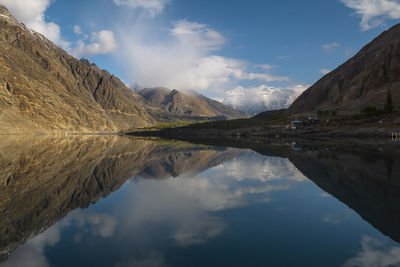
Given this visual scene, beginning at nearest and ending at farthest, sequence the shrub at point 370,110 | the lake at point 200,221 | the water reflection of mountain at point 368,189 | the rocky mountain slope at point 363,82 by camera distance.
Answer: the lake at point 200,221 < the water reflection of mountain at point 368,189 < the shrub at point 370,110 < the rocky mountain slope at point 363,82

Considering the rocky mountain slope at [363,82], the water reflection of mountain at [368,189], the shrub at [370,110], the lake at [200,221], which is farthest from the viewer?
the rocky mountain slope at [363,82]

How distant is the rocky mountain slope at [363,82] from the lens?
417ft

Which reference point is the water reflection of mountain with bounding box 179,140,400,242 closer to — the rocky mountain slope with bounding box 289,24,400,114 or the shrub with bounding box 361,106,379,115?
the shrub with bounding box 361,106,379,115

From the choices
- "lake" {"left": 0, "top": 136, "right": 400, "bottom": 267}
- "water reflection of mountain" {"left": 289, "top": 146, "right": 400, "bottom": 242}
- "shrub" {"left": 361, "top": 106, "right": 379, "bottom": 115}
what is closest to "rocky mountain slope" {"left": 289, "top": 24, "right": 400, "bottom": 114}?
"shrub" {"left": 361, "top": 106, "right": 379, "bottom": 115}

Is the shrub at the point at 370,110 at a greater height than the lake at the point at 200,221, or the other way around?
the shrub at the point at 370,110

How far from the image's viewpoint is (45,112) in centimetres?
17812

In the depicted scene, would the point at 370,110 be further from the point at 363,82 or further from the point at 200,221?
the point at 200,221

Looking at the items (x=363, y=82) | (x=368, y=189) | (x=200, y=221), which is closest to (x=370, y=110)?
(x=363, y=82)

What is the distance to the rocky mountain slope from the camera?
127 meters

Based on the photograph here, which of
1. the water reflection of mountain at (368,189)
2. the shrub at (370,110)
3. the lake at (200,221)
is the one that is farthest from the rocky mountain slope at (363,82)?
the lake at (200,221)

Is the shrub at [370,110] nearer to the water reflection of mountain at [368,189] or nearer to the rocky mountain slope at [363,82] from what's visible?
the rocky mountain slope at [363,82]

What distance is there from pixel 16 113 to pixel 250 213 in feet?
569

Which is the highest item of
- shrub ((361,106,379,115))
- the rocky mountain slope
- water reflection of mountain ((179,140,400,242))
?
the rocky mountain slope

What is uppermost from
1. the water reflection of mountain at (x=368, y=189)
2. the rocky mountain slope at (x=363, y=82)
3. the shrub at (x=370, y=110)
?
the rocky mountain slope at (x=363, y=82)
